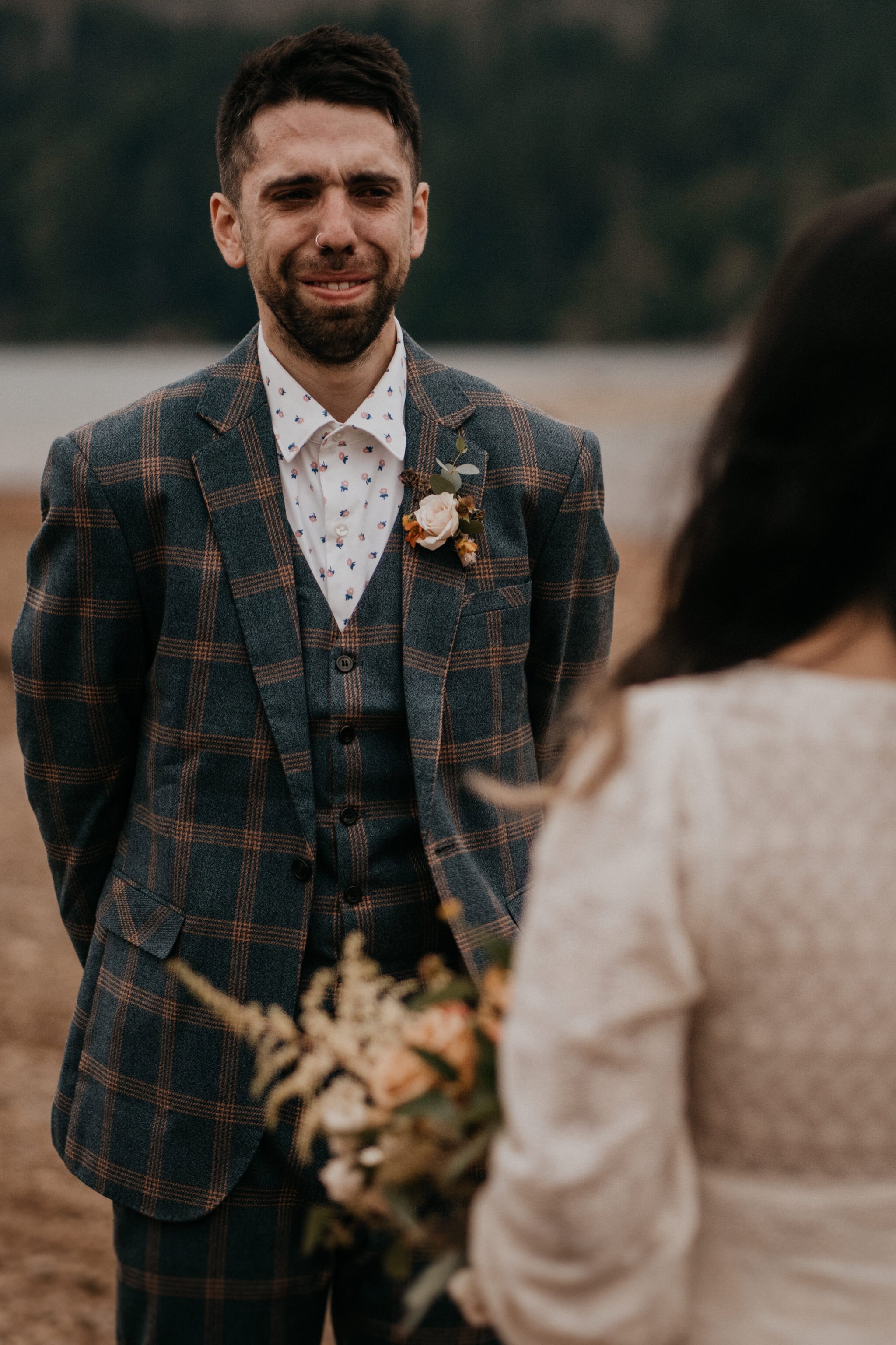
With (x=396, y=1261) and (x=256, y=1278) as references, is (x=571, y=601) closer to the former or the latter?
(x=256, y=1278)

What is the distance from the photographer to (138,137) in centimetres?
6038

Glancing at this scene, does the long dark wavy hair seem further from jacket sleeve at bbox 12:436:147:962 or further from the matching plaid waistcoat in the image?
jacket sleeve at bbox 12:436:147:962

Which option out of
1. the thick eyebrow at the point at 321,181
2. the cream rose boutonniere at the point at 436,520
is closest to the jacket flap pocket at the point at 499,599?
the cream rose boutonniere at the point at 436,520

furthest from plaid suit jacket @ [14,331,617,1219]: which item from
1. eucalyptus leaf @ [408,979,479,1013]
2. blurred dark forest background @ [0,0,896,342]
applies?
blurred dark forest background @ [0,0,896,342]

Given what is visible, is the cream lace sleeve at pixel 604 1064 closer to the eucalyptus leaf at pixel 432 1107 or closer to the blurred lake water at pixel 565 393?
the eucalyptus leaf at pixel 432 1107

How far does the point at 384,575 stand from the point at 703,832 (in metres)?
1.33

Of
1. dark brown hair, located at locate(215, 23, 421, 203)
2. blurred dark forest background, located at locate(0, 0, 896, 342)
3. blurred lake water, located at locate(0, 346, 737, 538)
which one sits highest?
blurred dark forest background, located at locate(0, 0, 896, 342)

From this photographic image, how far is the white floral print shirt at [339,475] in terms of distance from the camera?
2418mm

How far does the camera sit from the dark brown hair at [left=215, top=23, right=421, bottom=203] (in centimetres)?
248

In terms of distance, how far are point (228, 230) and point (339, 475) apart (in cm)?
53

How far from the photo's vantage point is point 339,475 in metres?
2.49

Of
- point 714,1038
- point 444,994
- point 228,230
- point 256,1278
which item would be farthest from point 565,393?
point 714,1038

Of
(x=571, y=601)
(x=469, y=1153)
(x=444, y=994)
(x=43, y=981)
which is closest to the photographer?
(x=469, y=1153)

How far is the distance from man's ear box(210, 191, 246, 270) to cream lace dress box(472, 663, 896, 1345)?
1664 millimetres
